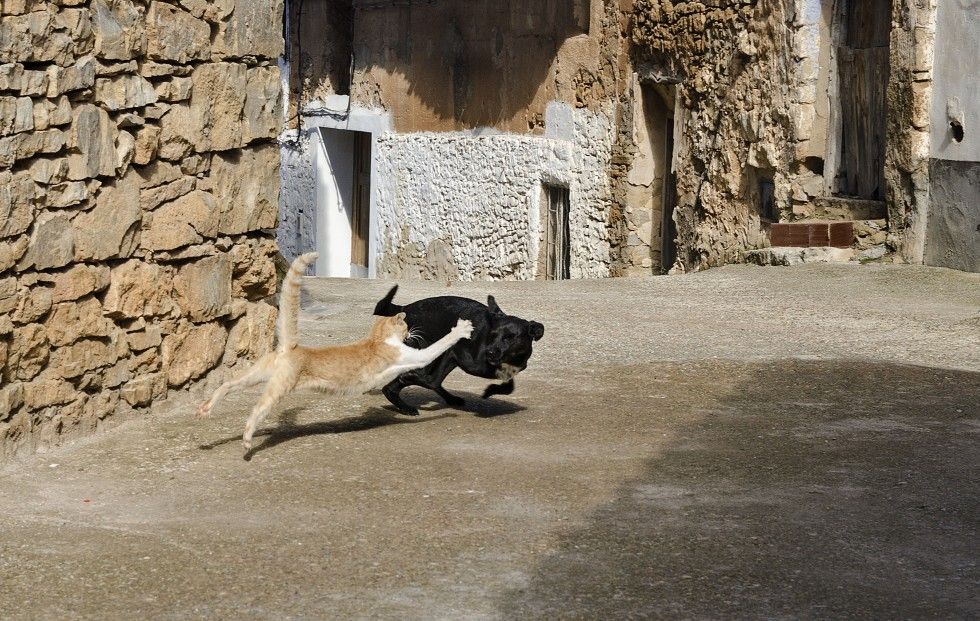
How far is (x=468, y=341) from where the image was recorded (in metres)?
6.08

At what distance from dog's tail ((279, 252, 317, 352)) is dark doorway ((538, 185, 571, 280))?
10.6 meters

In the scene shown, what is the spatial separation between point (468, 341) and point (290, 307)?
0.87 metres

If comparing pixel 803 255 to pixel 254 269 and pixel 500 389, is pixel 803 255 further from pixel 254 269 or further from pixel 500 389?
pixel 254 269

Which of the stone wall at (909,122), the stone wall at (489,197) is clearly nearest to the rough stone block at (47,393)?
the stone wall at (909,122)

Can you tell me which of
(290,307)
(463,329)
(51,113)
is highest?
(51,113)

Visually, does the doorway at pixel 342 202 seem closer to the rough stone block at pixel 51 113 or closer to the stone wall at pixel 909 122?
the stone wall at pixel 909 122

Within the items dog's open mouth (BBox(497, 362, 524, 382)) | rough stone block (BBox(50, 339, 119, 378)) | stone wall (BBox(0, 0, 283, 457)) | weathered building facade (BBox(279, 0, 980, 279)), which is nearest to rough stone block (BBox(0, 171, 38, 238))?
stone wall (BBox(0, 0, 283, 457))

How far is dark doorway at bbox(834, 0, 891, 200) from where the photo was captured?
12180 mm

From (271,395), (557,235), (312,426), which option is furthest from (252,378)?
(557,235)

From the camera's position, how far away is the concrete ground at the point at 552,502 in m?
3.83

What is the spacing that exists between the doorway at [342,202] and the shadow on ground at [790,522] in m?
14.5

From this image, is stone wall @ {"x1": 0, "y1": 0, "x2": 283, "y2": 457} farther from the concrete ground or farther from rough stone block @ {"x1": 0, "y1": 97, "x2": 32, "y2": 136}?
the concrete ground

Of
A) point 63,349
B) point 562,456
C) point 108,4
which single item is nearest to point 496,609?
point 562,456

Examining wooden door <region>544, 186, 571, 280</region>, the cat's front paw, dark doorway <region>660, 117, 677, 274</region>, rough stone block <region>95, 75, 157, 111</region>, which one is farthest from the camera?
wooden door <region>544, 186, 571, 280</region>
